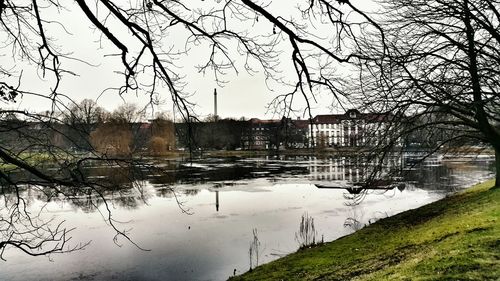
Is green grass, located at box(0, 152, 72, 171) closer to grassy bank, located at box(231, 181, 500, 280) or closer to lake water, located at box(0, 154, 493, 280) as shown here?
lake water, located at box(0, 154, 493, 280)

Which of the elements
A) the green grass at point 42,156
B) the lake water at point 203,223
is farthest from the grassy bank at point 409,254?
the green grass at point 42,156

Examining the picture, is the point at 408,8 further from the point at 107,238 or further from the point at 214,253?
the point at 107,238

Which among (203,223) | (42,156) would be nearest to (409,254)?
(42,156)

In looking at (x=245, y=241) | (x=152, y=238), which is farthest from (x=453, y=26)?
(x=152, y=238)

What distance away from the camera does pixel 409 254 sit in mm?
8891

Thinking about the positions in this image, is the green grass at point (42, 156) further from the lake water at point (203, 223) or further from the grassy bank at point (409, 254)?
the grassy bank at point (409, 254)

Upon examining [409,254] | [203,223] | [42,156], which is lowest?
[203,223]

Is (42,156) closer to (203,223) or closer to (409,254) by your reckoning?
(409,254)

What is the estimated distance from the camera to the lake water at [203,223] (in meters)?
12.0

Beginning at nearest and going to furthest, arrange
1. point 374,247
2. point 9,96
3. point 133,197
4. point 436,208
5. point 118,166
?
1. point 9,96
2. point 118,166
3. point 374,247
4. point 436,208
5. point 133,197

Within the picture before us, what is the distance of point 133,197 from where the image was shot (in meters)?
24.1

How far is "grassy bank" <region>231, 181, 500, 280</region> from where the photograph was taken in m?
6.34

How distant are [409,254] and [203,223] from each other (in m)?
10.3

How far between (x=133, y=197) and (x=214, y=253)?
39.0 ft
